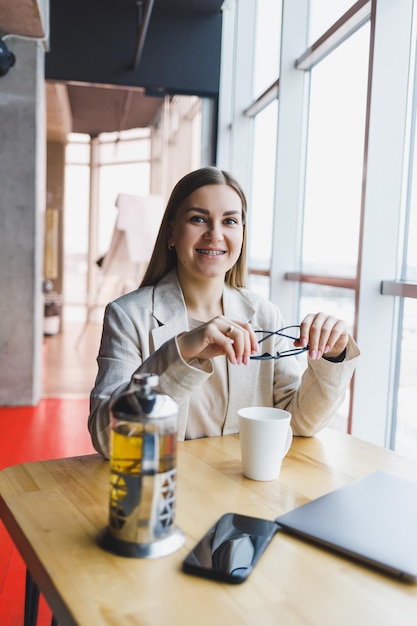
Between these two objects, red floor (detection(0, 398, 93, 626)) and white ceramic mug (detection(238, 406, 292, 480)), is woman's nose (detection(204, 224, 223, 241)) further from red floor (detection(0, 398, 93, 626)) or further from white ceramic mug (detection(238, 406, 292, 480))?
red floor (detection(0, 398, 93, 626))

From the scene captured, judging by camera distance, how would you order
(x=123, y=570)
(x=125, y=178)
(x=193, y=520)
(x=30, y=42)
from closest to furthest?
1. (x=123, y=570)
2. (x=193, y=520)
3. (x=30, y=42)
4. (x=125, y=178)

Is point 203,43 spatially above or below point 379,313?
above

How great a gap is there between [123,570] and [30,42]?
4.05m

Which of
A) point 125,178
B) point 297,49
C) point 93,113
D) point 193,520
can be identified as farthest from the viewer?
point 125,178

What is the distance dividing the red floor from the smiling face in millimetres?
1130

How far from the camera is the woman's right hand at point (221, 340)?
101 cm

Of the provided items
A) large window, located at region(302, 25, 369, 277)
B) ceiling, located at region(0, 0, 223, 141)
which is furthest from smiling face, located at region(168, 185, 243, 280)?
ceiling, located at region(0, 0, 223, 141)

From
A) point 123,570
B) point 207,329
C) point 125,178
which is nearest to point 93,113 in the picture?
point 125,178

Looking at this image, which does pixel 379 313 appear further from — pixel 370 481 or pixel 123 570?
pixel 123 570

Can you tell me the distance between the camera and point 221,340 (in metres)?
1.01

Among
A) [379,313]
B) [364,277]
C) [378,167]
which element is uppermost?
[378,167]

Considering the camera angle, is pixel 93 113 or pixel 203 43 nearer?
pixel 203 43

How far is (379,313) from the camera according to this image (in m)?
2.48

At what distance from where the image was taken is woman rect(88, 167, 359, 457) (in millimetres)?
1118
